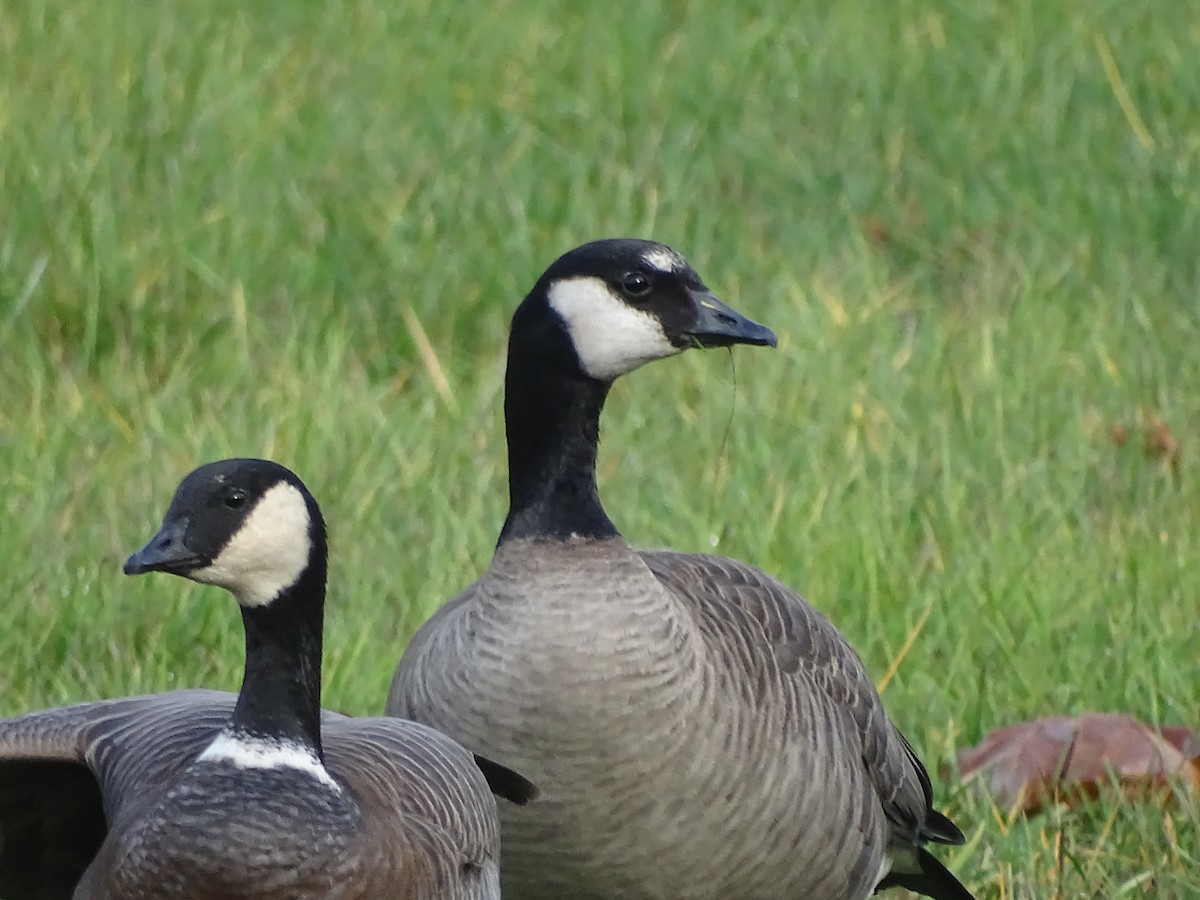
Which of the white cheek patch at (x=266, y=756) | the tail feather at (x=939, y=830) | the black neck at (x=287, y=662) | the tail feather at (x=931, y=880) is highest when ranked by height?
the black neck at (x=287, y=662)

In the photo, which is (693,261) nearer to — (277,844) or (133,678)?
(133,678)

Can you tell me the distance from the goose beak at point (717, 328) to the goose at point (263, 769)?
34.8 inches

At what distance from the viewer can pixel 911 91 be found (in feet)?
27.3

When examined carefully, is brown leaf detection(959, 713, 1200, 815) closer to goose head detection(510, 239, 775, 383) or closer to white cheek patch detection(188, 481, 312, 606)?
goose head detection(510, 239, 775, 383)

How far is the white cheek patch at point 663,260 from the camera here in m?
4.18

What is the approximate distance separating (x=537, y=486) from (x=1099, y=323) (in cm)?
316

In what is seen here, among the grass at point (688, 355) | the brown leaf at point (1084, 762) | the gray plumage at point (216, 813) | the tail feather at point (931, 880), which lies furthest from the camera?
the grass at point (688, 355)

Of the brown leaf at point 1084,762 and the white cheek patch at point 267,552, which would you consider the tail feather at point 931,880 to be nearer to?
the brown leaf at point 1084,762

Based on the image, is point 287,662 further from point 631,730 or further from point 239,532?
point 631,730

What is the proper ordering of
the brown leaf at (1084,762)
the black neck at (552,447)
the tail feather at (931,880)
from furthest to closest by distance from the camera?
the brown leaf at (1084,762) < the tail feather at (931,880) < the black neck at (552,447)

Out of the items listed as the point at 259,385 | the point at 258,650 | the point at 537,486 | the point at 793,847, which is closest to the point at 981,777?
the point at 793,847

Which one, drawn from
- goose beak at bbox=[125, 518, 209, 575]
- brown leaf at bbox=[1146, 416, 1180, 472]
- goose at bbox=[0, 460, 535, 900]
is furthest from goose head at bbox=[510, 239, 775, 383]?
brown leaf at bbox=[1146, 416, 1180, 472]

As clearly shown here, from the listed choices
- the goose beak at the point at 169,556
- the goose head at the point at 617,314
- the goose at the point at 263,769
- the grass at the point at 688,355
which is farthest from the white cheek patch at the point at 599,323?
the goose beak at the point at 169,556

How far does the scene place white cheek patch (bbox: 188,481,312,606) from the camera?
3490 mm
